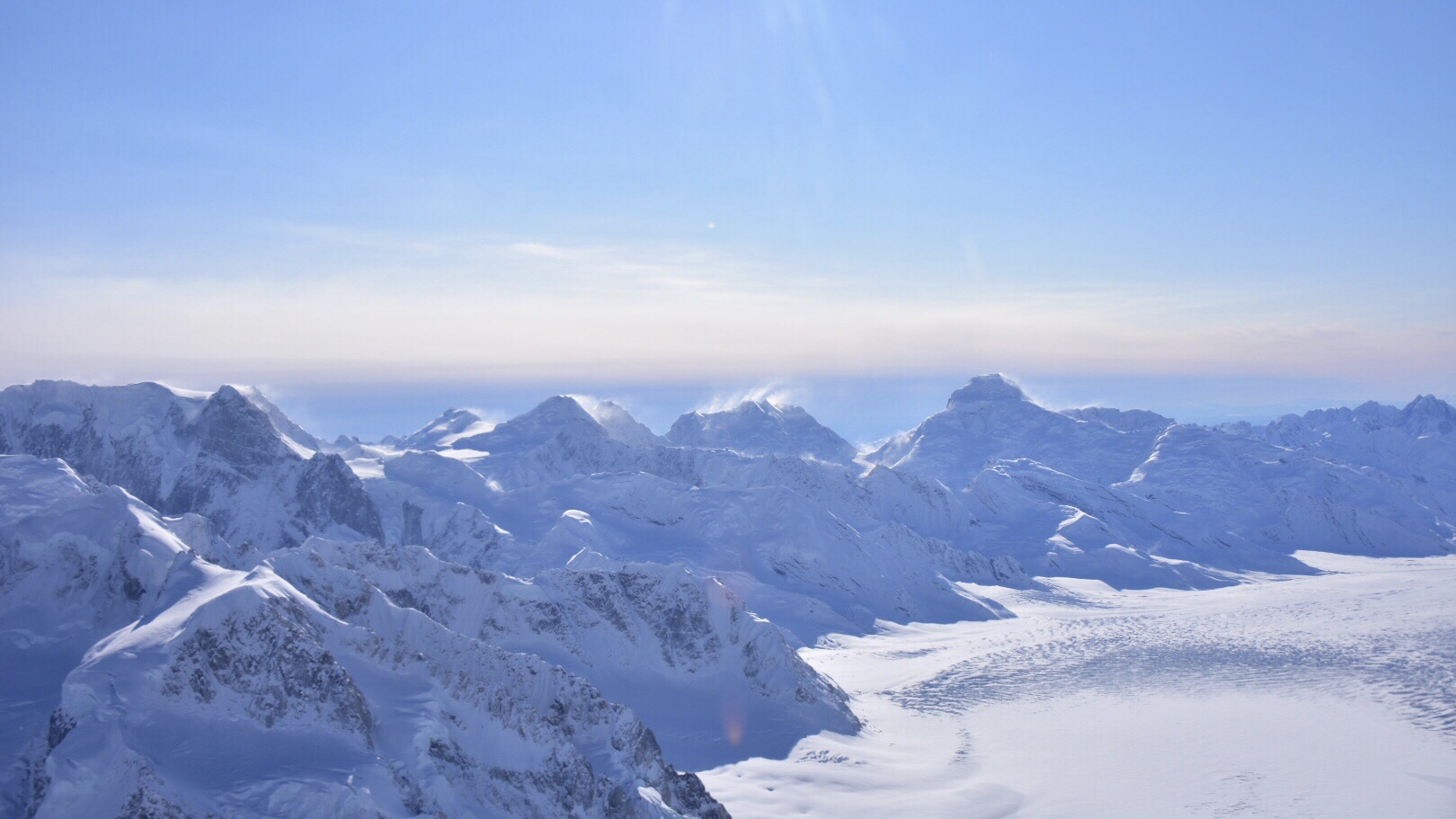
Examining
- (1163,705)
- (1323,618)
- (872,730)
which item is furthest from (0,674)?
(1323,618)

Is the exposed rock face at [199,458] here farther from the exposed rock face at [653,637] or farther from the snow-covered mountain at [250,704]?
the snow-covered mountain at [250,704]

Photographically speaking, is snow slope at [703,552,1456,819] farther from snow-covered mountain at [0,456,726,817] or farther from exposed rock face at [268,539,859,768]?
snow-covered mountain at [0,456,726,817]

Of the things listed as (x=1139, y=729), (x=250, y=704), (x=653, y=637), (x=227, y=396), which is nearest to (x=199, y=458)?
(x=227, y=396)

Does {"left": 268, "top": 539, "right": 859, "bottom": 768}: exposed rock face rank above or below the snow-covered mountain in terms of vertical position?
below

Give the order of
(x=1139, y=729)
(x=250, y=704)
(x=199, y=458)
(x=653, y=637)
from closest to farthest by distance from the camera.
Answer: (x=250, y=704)
(x=1139, y=729)
(x=653, y=637)
(x=199, y=458)

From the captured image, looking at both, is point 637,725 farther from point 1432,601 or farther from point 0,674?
point 1432,601

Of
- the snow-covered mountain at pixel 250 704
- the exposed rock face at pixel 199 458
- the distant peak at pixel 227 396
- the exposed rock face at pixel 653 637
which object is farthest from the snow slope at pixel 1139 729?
the distant peak at pixel 227 396

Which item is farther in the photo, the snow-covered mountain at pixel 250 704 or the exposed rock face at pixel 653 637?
the exposed rock face at pixel 653 637

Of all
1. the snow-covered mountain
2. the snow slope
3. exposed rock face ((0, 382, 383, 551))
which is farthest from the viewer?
exposed rock face ((0, 382, 383, 551))

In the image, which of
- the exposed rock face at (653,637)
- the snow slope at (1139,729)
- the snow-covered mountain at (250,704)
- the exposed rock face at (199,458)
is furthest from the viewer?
the exposed rock face at (199,458)

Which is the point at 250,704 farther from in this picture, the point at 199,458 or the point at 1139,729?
the point at 199,458

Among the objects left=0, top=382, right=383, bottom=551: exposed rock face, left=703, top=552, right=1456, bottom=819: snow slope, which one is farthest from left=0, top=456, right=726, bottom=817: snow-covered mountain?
Result: left=0, top=382, right=383, bottom=551: exposed rock face
